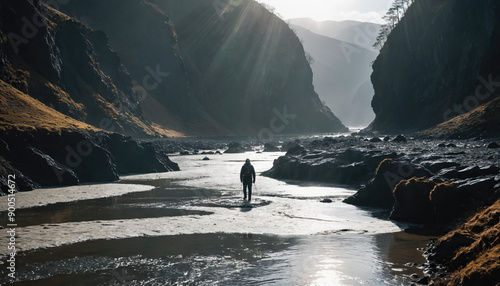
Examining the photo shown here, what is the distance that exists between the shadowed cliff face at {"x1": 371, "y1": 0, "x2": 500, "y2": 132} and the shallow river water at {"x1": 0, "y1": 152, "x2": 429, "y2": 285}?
58.5m

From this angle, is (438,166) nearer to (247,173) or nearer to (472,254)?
(247,173)

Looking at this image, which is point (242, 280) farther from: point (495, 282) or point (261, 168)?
point (261, 168)

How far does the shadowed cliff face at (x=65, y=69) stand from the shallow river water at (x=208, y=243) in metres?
46.2

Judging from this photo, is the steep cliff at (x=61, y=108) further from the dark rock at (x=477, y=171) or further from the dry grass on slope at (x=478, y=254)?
the dark rock at (x=477, y=171)

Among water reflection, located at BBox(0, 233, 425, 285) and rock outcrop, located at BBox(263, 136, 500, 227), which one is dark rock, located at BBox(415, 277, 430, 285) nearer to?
water reflection, located at BBox(0, 233, 425, 285)

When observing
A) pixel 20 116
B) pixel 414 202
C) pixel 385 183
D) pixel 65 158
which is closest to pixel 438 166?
pixel 385 183

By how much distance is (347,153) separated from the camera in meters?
36.5

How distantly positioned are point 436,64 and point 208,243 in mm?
97015

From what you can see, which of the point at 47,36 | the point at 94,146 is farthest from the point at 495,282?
the point at 47,36

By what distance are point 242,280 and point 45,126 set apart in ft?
102

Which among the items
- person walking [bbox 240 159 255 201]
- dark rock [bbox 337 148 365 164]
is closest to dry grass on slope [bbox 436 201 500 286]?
person walking [bbox 240 159 255 201]

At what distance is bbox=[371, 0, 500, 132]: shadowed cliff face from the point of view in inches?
2830

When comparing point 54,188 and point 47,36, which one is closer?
point 54,188

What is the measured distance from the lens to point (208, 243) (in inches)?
566
